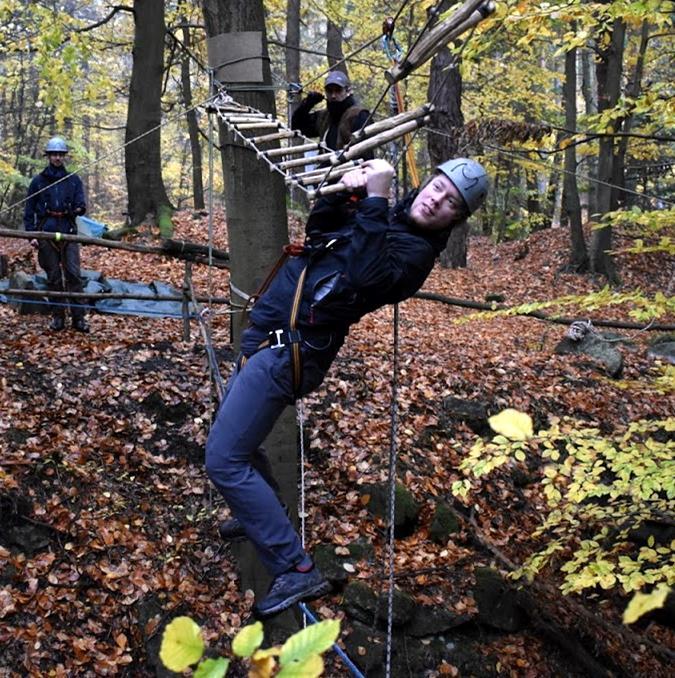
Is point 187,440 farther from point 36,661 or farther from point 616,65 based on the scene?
point 616,65

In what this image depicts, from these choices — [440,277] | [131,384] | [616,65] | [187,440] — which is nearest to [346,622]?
[187,440]

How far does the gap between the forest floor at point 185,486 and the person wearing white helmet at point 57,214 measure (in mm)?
549

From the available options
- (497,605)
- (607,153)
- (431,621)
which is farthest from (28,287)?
(607,153)

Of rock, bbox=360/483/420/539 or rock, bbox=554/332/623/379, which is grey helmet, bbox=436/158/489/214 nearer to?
rock, bbox=360/483/420/539

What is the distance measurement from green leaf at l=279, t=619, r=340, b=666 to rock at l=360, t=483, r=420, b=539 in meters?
4.80

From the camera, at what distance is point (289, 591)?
109 inches

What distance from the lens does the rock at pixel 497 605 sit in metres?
5.11

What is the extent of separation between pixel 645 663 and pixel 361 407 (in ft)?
10.4

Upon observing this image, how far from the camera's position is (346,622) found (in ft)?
15.8

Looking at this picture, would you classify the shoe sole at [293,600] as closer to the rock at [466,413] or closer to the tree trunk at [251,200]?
the tree trunk at [251,200]

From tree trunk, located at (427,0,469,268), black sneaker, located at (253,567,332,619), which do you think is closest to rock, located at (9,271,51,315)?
black sneaker, located at (253,567,332,619)

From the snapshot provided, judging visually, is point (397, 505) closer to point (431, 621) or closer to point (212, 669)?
point (431, 621)

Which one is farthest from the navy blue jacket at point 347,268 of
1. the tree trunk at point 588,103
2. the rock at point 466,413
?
the tree trunk at point 588,103

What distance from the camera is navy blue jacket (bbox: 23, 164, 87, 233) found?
23.9ft
